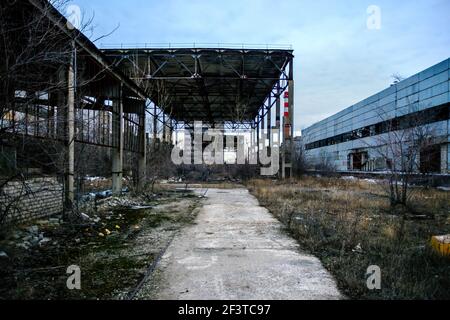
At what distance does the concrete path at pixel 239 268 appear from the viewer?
3.11 m

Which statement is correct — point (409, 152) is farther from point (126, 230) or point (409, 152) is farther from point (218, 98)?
point (218, 98)

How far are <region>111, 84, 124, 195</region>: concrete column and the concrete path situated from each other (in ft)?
19.8

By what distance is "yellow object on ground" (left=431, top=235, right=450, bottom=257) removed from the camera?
13.6ft

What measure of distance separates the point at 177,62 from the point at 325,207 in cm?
1412

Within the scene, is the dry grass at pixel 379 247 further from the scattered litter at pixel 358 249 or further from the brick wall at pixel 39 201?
the brick wall at pixel 39 201

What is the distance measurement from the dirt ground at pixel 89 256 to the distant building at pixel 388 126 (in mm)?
6810

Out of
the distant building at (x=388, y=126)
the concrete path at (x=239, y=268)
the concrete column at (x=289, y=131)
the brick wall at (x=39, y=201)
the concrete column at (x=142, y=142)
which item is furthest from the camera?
the concrete column at (x=289, y=131)

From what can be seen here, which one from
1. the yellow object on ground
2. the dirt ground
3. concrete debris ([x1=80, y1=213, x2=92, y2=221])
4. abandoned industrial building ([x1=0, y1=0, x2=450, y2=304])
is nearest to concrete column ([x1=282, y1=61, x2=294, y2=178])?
abandoned industrial building ([x1=0, y1=0, x2=450, y2=304])

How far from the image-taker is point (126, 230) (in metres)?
6.30

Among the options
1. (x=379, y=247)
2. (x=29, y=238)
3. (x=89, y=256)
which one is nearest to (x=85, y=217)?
(x=29, y=238)

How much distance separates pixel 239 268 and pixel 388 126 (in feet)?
28.1

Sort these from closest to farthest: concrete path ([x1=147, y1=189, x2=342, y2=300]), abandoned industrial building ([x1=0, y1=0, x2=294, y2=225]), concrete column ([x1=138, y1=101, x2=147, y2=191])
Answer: concrete path ([x1=147, y1=189, x2=342, y2=300]), abandoned industrial building ([x1=0, y1=0, x2=294, y2=225]), concrete column ([x1=138, y1=101, x2=147, y2=191])

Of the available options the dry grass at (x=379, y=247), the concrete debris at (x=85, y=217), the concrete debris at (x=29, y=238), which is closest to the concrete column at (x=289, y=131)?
the dry grass at (x=379, y=247)

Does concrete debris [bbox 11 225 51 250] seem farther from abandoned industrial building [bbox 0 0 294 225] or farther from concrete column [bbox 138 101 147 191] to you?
concrete column [bbox 138 101 147 191]
